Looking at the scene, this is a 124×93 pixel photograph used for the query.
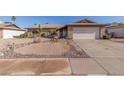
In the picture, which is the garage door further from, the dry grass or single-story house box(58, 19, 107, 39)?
the dry grass

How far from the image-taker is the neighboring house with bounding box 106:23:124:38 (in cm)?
910

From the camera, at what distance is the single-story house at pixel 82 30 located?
27.6ft

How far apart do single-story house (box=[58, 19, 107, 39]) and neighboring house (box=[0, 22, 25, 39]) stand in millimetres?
2224

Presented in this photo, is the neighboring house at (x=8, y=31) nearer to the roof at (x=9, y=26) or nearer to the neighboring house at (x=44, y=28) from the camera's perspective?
the roof at (x=9, y=26)

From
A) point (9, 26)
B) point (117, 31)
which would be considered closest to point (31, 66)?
point (9, 26)

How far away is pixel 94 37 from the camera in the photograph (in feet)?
30.4

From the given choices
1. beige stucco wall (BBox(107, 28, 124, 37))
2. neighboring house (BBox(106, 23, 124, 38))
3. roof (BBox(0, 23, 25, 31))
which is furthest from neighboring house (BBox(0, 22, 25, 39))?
beige stucco wall (BBox(107, 28, 124, 37))

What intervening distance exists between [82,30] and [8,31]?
161 inches

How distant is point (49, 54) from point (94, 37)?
Answer: 2.77m

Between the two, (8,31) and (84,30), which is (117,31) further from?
(8,31)

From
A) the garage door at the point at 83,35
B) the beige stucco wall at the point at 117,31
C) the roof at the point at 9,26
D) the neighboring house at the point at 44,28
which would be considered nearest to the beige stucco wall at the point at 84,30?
the garage door at the point at 83,35

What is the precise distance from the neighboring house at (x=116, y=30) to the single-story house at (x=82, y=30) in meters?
0.84

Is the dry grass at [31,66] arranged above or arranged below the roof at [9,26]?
below
